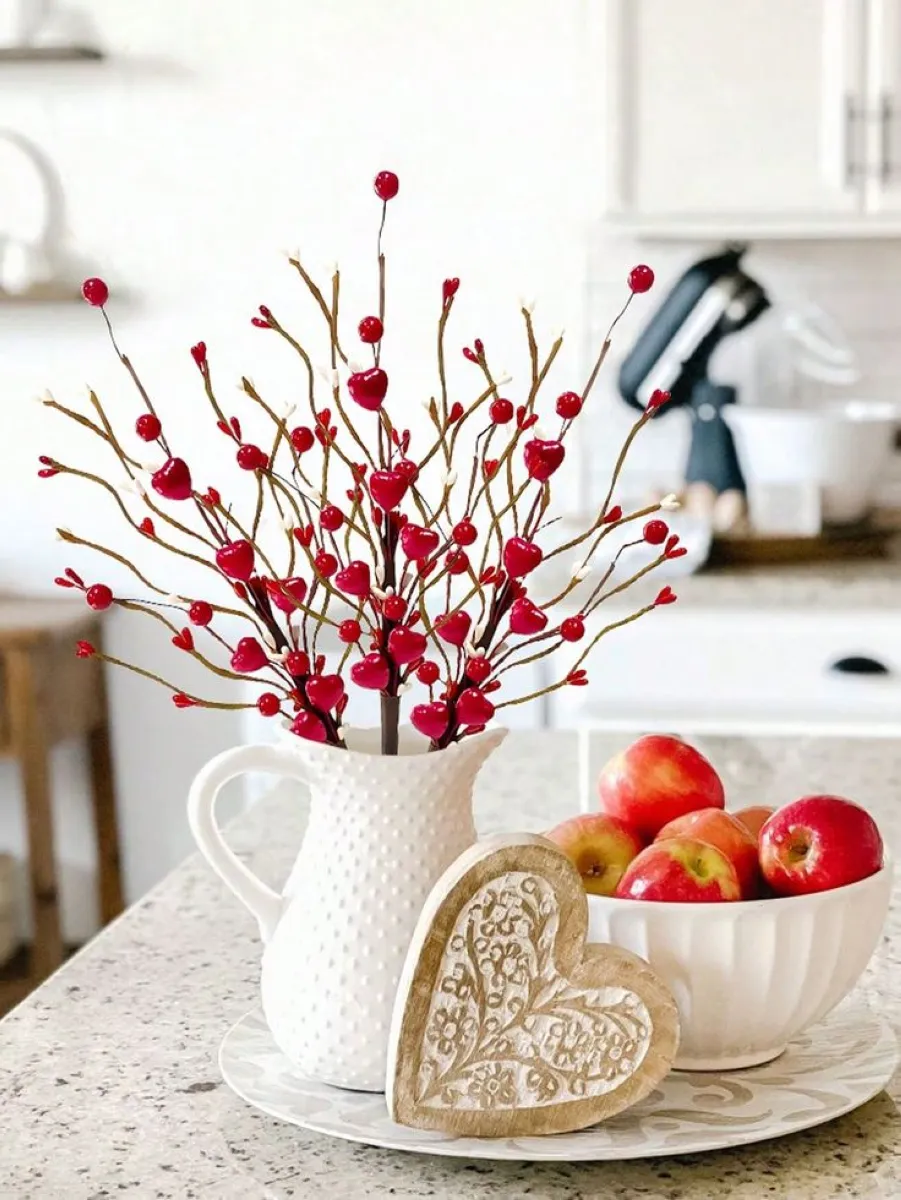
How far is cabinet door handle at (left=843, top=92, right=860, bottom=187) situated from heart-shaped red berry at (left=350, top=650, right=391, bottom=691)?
206 centimetres

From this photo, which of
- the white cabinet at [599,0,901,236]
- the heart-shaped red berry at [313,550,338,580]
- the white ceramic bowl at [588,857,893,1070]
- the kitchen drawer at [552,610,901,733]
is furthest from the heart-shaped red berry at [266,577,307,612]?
the white cabinet at [599,0,901,236]

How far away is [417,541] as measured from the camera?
74 cm

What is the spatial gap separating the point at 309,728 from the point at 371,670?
0.06 m

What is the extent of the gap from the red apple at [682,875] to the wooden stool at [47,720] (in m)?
2.10

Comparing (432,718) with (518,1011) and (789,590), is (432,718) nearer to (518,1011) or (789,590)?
(518,1011)

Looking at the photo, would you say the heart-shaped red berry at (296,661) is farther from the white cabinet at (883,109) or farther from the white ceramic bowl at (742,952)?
the white cabinet at (883,109)

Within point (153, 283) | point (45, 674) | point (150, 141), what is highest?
point (150, 141)

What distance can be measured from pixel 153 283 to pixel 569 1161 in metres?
→ 2.57

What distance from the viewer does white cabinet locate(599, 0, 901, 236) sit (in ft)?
8.32

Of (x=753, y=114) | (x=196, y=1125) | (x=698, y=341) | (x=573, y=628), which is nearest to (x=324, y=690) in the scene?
(x=573, y=628)

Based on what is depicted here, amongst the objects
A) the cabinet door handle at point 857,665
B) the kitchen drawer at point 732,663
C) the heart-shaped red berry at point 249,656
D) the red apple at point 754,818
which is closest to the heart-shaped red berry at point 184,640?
the heart-shaped red berry at point 249,656

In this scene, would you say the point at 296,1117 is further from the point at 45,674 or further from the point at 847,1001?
the point at 45,674

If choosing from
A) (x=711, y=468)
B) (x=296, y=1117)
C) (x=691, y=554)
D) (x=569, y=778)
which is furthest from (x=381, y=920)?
(x=711, y=468)

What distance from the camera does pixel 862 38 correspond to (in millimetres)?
2547
